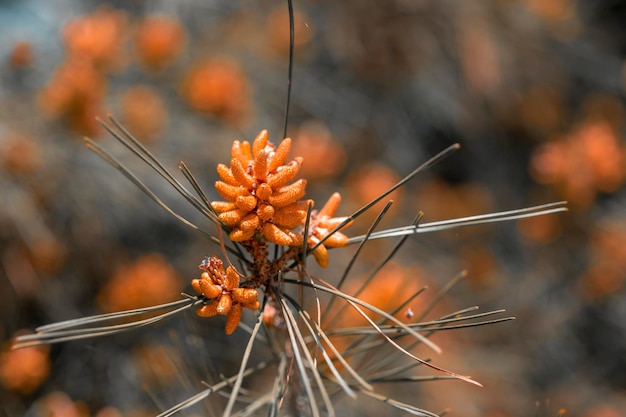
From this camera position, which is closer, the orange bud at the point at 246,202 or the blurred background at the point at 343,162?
the orange bud at the point at 246,202

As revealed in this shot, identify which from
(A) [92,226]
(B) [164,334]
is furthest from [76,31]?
(B) [164,334]

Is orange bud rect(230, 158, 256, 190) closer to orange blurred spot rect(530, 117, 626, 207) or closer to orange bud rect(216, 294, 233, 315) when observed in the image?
orange bud rect(216, 294, 233, 315)

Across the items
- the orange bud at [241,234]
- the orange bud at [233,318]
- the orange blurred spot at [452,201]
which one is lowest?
the orange bud at [233,318]

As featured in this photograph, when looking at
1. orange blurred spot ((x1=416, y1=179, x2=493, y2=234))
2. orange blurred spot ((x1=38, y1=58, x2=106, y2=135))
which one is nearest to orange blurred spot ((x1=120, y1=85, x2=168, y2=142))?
orange blurred spot ((x1=38, y1=58, x2=106, y2=135))

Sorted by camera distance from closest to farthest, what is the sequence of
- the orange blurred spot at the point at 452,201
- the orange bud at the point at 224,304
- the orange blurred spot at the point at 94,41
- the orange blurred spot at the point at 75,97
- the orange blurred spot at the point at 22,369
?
the orange bud at the point at 224,304, the orange blurred spot at the point at 22,369, the orange blurred spot at the point at 75,97, the orange blurred spot at the point at 94,41, the orange blurred spot at the point at 452,201

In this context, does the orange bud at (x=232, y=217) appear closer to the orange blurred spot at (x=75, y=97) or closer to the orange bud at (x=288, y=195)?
the orange bud at (x=288, y=195)

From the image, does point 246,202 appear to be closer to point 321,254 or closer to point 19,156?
point 321,254

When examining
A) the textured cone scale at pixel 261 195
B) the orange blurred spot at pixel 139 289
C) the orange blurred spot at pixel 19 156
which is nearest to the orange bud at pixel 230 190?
the textured cone scale at pixel 261 195

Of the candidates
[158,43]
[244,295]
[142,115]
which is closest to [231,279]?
[244,295]

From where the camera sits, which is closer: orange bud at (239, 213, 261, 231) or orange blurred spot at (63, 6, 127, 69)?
orange bud at (239, 213, 261, 231)
